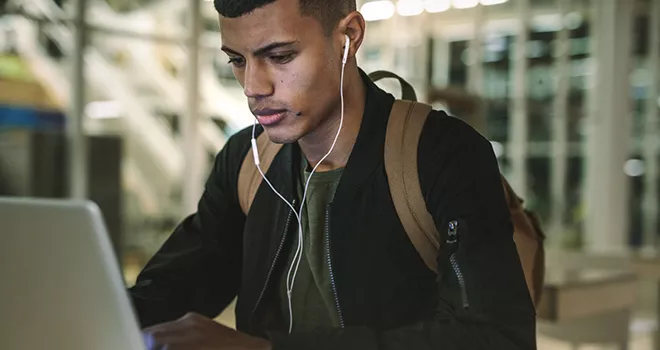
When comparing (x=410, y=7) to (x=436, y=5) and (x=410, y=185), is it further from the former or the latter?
(x=410, y=185)

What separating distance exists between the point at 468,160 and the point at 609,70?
17.7ft

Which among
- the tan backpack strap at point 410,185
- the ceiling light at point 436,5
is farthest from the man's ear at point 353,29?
the ceiling light at point 436,5

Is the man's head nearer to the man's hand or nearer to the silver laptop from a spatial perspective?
the man's hand

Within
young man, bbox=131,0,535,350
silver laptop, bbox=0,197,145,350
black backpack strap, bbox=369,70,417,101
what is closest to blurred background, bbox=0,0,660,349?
black backpack strap, bbox=369,70,417,101

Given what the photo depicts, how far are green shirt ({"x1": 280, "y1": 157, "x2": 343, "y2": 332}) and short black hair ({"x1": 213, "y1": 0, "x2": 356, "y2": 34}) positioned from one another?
0.19 meters

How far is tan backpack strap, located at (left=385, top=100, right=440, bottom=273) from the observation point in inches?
33.9

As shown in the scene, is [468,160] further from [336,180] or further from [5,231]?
[5,231]

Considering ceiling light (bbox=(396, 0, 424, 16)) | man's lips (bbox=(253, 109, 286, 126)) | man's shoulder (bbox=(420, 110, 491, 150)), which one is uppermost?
ceiling light (bbox=(396, 0, 424, 16))

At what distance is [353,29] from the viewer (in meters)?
0.86

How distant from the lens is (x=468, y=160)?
2.77 ft

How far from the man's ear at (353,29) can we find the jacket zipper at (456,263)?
0.24 m

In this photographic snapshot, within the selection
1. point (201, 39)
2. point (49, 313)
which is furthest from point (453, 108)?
point (201, 39)

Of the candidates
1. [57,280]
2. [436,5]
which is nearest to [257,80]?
[57,280]

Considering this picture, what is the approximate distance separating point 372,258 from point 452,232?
13cm
